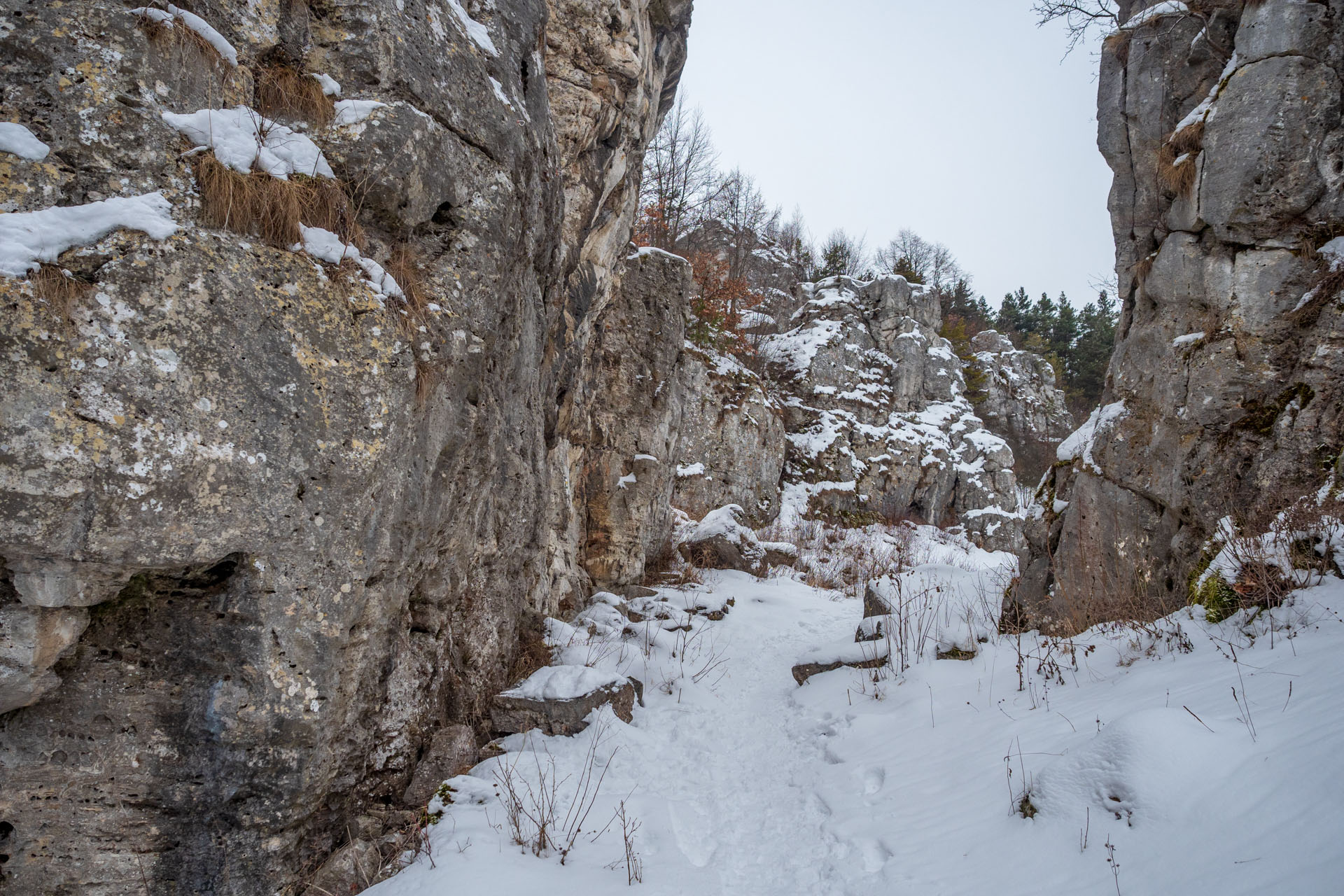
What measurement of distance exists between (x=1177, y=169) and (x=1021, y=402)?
2457cm

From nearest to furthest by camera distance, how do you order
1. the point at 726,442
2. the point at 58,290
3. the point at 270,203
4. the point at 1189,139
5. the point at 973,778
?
1. the point at 58,290
2. the point at 270,203
3. the point at 973,778
4. the point at 1189,139
5. the point at 726,442

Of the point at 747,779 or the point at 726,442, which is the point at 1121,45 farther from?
the point at 726,442

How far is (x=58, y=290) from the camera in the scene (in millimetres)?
2506

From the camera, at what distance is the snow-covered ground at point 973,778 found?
8.23 feet

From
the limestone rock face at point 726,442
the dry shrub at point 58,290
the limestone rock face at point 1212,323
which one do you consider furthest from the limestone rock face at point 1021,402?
the dry shrub at point 58,290

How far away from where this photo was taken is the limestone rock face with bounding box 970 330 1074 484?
28125 millimetres

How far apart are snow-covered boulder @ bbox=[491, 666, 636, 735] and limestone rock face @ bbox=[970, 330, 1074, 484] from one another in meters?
26.5

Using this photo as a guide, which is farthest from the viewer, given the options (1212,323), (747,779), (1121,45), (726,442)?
(726,442)

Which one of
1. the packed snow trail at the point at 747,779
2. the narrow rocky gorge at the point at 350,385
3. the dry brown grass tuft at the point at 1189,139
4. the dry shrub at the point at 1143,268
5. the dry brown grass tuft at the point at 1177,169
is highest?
the dry brown grass tuft at the point at 1189,139

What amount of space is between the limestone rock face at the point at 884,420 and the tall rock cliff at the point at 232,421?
49.3 feet

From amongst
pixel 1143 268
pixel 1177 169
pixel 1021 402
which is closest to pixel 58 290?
pixel 1177 169

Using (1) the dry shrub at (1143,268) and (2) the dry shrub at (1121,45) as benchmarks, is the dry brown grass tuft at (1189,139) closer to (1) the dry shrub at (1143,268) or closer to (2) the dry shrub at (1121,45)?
(1) the dry shrub at (1143,268)

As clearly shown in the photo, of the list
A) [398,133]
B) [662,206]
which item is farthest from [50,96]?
[662,206]

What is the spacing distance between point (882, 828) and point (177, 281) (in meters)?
4.62
